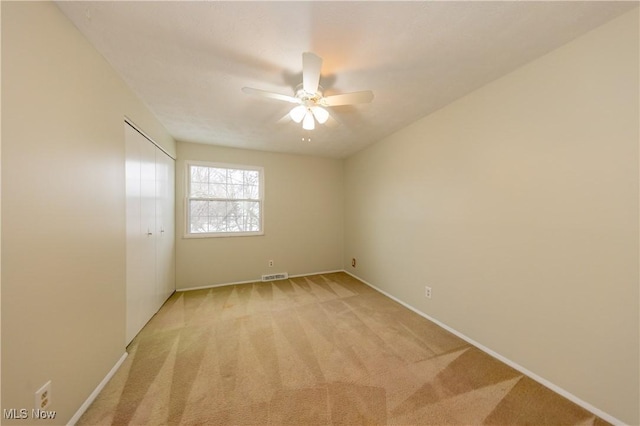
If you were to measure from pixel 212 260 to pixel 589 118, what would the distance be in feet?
14.5

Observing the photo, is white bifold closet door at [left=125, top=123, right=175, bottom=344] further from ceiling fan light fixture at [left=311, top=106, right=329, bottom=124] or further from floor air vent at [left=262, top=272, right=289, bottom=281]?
ceiling fan light fixture at [left=311, top=106, right=329, bottom=124]

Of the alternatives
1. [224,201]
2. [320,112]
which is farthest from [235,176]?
[320,112]

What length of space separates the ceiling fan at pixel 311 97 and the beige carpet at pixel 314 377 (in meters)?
2.13

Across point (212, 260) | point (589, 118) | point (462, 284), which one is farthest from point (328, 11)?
point (212, 260)

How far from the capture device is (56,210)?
3.74ft

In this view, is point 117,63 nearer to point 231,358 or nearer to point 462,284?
point 231,358

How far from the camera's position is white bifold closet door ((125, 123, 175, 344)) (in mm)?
1951

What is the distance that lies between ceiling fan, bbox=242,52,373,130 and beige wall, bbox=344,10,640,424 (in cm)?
123

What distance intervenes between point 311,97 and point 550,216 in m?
1.99

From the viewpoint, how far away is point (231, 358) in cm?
183

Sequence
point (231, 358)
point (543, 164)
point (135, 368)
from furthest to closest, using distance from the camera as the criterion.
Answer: point (231, 358)
point (135, 368)
point (543, 164)

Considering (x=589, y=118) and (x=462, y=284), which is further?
(x=462, y=284)

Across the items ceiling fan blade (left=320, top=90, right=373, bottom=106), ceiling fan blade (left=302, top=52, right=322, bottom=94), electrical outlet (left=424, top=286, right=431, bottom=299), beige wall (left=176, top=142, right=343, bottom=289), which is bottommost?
electrical outlet (left=424, top=286, right=431, bottom=299)

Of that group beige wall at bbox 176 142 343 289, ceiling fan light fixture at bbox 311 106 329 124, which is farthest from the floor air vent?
ceiling fan light fixture at bbox 311 106 329 124
